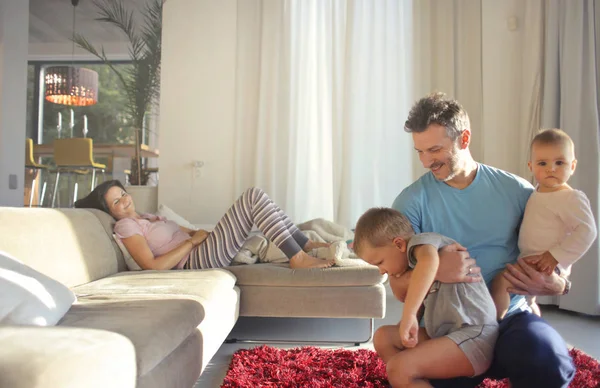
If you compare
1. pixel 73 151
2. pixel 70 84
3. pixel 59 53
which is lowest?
pixel 73 151

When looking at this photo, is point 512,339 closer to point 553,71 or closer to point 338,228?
point 338,228

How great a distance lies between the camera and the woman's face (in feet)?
9.25

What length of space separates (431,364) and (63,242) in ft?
5.26

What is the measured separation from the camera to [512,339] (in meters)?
1.31

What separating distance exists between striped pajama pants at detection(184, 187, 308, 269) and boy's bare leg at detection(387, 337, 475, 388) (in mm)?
1388

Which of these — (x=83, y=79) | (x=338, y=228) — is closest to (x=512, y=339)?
(x=338, y=228)

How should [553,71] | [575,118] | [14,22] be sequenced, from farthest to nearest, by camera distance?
[14,22]
[553,71]
[575,118]

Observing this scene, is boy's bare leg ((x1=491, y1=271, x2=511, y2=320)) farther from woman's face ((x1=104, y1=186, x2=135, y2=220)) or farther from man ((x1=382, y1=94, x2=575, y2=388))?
woman's face ((x1=104, y1=186, x2=135, y2=220))

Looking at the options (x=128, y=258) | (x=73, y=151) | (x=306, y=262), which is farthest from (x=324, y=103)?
(x=73, y=151)

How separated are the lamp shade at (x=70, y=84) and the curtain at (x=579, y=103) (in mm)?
5867

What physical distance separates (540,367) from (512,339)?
9cm

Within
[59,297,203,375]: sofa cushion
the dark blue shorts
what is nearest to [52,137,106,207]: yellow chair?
[59,297,203,375]: sofa cushion

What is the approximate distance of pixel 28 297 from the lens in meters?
1.36

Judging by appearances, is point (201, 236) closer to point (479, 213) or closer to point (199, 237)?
point (199, 237)
